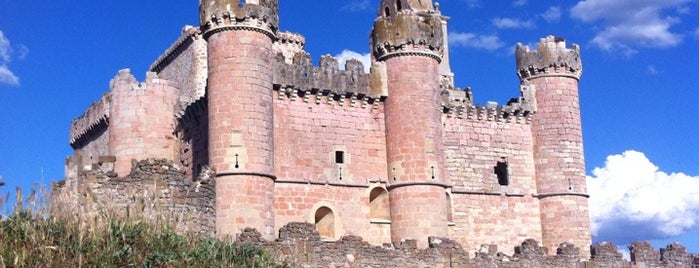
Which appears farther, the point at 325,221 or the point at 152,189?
the point at 325,221

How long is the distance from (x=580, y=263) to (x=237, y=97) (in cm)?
852

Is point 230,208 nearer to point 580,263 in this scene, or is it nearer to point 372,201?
point 372,201

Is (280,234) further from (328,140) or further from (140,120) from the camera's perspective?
(140,120)

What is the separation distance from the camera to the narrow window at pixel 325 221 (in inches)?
966

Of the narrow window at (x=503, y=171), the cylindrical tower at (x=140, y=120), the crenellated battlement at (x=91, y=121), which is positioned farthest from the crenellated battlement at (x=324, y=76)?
the crenellated battlement at (x=91, y=121)

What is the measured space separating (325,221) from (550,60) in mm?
8398

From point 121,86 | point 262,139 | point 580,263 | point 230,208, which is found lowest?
point 580,263

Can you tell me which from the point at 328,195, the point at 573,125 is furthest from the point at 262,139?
the point at 573,125

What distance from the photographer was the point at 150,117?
2656 cm

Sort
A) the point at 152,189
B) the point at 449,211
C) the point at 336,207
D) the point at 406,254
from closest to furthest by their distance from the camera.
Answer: the point at 152,189, the point at 406,254, the point at 336,207, the point at 449,211

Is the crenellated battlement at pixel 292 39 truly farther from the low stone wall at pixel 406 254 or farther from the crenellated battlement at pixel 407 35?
the low stone wall at pixel 406 254

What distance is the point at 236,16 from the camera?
22.8 meters

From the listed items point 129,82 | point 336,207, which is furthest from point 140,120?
point 336,207

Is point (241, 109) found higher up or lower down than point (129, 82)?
lower down
